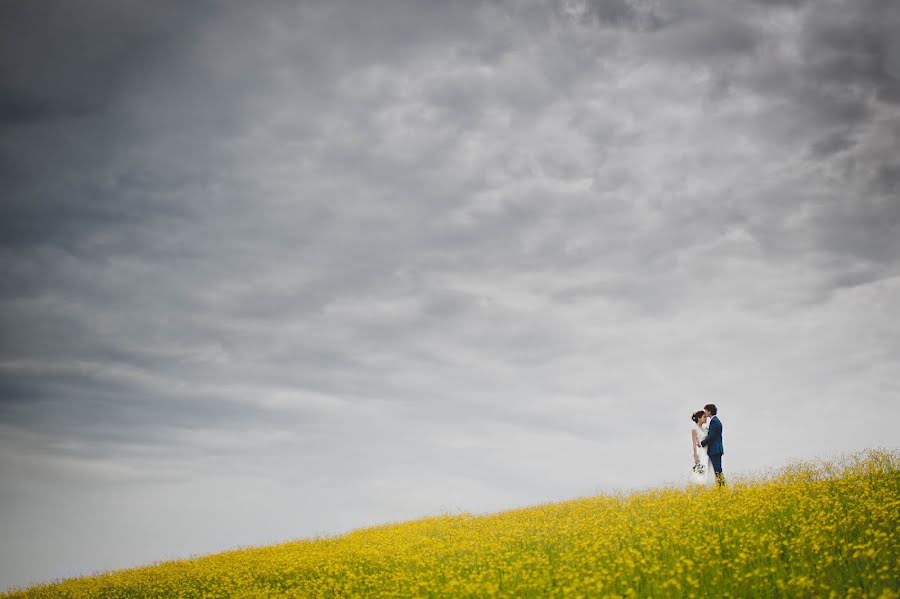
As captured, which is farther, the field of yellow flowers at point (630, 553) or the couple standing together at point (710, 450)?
the couple standing together at point (710, 450)

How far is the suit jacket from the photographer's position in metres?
20.0

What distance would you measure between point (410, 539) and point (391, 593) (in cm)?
577

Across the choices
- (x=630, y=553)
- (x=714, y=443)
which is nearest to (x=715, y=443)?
(x=714, y=443)

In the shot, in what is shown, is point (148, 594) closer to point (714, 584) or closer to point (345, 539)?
point (345, 539)

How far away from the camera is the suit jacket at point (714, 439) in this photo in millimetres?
20031

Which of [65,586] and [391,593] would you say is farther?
[65,586]

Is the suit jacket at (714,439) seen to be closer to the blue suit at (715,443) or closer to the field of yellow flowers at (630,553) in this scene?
the blue suit at (715,443)

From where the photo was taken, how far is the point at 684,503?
1577cm

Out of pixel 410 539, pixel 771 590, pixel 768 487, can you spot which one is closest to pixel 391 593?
pixel 410 539

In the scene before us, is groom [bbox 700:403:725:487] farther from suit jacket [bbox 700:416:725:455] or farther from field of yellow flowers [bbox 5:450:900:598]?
field of yellow flowers [bbox 5:450:900:598]

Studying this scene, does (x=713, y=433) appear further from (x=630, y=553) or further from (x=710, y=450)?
(x=630, y=553)

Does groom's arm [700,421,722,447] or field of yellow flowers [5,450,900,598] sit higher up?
groom's arm [700,421,722,447]

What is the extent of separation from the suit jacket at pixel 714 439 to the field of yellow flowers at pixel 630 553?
63.9 inches

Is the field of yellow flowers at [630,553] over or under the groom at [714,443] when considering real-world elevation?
under
